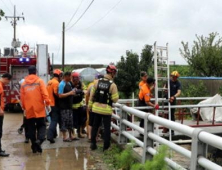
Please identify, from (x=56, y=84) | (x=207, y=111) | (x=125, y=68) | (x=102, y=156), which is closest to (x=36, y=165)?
(x=102, y=156)

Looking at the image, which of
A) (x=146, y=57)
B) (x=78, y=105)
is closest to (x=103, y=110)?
(x=78, y=105)

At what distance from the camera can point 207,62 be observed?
27.2m

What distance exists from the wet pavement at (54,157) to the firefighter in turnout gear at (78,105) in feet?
1.61

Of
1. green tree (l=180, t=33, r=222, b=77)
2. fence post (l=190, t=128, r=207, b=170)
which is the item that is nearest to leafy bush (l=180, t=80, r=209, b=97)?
green tree (l=180, t=33, r=222, b=77)

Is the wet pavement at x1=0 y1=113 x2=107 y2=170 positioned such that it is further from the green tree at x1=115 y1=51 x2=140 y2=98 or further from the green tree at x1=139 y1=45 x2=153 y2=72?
the green tree at x1=139 y1=45 x2=153 y2=72

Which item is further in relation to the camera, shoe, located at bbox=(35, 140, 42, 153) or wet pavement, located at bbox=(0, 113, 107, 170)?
shoe, located at bbox=(35, 140, 42, 153)

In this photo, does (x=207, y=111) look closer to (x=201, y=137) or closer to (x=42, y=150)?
(x=42, y=150)

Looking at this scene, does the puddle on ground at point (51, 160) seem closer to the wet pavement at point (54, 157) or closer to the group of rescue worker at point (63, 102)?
the wet pavement at point (54, 157)

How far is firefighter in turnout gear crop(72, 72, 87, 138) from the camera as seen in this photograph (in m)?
9.66

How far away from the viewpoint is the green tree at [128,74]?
102ft

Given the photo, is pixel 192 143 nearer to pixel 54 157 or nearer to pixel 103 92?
pixel 103 92

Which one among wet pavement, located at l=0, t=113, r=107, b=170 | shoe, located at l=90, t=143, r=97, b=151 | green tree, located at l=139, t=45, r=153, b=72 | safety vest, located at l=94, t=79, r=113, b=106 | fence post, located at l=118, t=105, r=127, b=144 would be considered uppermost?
green tree, located at l=139, t=45, r=153, b=72

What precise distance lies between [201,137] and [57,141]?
5.92 metres

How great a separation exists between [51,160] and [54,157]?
259 mm
